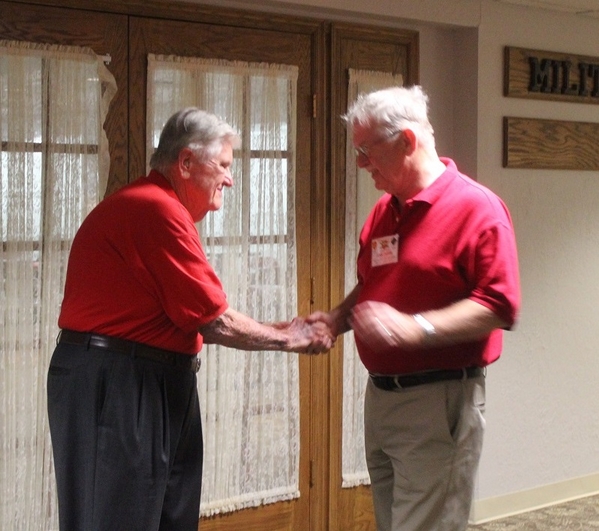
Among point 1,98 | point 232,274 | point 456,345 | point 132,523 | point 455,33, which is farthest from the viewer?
point 455,33

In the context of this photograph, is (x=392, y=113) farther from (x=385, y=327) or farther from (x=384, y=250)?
(x=385, y=327)

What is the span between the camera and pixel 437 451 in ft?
7.77

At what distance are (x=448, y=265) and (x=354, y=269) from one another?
1577 millimetres

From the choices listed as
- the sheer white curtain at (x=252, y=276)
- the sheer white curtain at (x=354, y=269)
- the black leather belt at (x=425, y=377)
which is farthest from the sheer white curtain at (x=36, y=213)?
the black leather belt at (x=425, y=377)

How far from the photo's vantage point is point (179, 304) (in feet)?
7.91

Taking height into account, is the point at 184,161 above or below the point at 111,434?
above

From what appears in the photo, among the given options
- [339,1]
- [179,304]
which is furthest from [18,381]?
[339,1]

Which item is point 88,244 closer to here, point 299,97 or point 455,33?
point 299,97

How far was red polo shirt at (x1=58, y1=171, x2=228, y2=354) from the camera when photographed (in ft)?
7.93

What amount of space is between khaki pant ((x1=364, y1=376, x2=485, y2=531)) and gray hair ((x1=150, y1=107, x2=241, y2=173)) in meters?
0.88

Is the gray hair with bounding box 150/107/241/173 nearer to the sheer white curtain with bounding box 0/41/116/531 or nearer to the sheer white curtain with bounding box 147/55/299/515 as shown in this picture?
the sheer white curtain with bounding box 0/41/116/531

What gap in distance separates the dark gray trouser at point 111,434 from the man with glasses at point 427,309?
598mm

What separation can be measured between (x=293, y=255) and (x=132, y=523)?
146 cm

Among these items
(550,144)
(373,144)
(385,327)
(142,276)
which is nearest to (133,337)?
(142,276)
